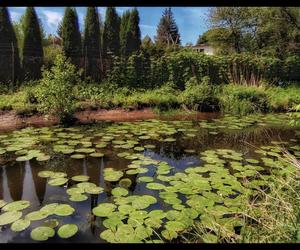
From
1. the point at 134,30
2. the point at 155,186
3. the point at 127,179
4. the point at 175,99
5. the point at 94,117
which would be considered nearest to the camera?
the point at 155,186

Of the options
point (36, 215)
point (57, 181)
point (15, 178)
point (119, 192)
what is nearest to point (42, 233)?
point (36, 215)

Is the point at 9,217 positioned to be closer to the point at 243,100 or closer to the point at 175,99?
the point at 175,99

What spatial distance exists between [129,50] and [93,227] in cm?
932

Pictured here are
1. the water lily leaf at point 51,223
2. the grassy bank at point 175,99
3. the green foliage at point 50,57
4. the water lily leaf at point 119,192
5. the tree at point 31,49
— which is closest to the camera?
the water lily leaf at point 51,223

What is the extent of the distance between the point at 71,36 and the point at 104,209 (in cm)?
904

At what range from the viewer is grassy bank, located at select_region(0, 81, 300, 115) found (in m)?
8.54

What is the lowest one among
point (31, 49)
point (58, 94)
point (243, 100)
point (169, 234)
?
point (169, 234)

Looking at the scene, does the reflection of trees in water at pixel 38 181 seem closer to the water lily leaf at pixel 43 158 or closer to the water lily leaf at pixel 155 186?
the water lily leaf at pixel 43 158

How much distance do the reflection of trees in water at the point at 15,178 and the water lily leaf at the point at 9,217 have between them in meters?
0.51

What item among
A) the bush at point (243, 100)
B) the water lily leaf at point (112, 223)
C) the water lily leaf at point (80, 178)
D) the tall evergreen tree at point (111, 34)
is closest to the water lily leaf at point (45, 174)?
the water lily leaf at point (80, 178)

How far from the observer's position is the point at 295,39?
16156 millimetres

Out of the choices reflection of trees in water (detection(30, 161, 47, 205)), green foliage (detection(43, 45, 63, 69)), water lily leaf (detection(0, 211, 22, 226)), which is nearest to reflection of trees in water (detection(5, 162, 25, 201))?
reflection of trees in water (detection(30, 161, 47, 205))

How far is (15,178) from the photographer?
4.10 metres

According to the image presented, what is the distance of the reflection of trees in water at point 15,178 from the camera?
367 centimetres
